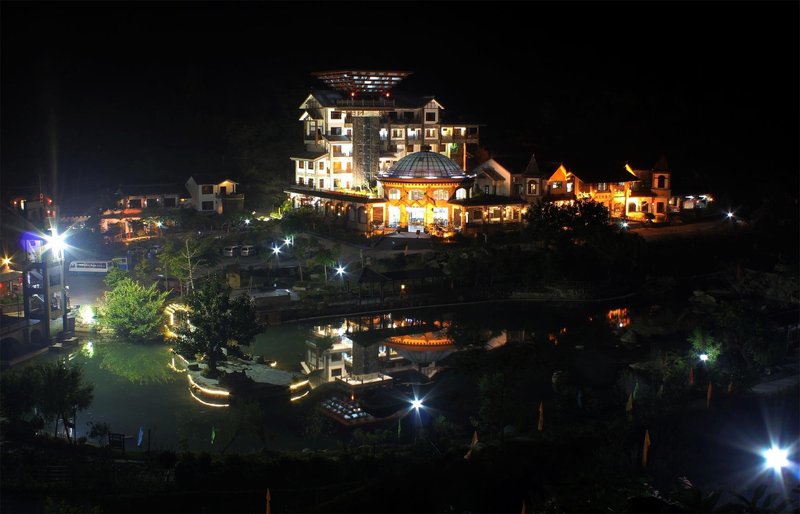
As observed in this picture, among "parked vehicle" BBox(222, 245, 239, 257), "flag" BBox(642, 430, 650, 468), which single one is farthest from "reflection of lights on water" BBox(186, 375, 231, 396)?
"parked vehicle" BBox(222, 245, 239, 257)

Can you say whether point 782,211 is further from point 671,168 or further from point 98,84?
point 98,84

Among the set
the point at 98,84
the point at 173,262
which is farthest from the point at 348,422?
the point at 98,84

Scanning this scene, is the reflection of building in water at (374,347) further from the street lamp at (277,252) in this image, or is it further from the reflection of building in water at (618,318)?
the street lamp at (277,252)

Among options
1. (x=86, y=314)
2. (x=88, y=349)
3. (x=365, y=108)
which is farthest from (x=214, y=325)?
(x=365, y=108)

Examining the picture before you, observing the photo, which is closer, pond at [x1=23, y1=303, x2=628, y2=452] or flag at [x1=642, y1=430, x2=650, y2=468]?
flag at [x1=642, y1=430, x2=650, y2=468]

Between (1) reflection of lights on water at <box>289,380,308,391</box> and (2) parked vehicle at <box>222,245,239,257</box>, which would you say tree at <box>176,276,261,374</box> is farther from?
(2) parked vehicle at <box>222,245,239,257</box>
